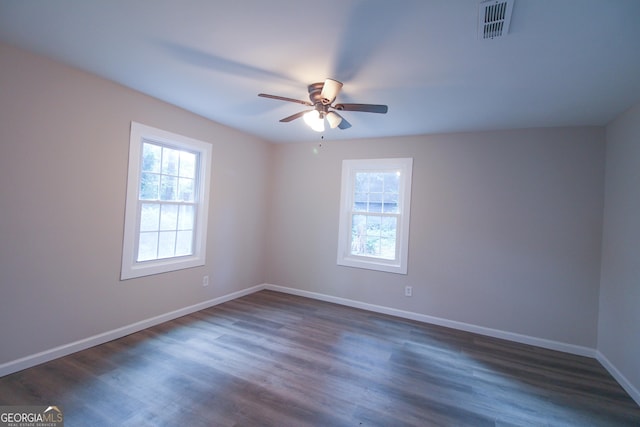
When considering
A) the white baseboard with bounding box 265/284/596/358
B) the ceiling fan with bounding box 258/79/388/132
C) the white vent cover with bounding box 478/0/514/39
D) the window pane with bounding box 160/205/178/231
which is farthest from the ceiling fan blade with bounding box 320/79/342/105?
the white baseboard with bounding box 265/284/596/358

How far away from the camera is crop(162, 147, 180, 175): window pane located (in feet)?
10.5

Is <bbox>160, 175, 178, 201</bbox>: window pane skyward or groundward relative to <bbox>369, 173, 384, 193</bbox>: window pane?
groundward

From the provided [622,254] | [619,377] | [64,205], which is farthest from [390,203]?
[64,205]

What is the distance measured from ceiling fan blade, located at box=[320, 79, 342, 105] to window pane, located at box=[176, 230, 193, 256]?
2.47m

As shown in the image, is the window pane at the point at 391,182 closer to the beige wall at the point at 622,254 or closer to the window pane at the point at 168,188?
the beige wall at the point at 622,254

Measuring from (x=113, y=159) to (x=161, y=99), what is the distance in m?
0.85

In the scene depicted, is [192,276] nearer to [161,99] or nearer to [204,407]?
[204,407]

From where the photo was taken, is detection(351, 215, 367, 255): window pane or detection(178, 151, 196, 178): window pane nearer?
detection(178, 151, 196, 178): window pane

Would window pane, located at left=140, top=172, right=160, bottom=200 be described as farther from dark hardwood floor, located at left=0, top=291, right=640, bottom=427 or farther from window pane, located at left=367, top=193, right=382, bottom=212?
window pane, located at left=367, top=193, right=382, bottom=212

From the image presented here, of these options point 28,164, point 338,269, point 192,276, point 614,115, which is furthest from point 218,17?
point 614,115

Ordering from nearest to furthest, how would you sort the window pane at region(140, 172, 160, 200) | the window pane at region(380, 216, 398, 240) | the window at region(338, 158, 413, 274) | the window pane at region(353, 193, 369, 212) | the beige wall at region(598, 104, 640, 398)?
the beige wall at region(598, 104, 640, 398), the window pane at region(140, 172, 160, 200), the window at region(338, 158, 413, 274), the window pane at region(380, 216, 398, 240), the window pane at region(353, 193, 369, 212)

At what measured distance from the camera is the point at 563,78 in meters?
2.09

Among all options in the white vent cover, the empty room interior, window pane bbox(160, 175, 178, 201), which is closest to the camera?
the white vent cover

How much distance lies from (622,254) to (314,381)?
10.1 feet
